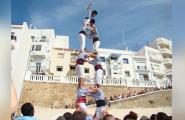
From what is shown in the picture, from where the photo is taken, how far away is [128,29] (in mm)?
3311

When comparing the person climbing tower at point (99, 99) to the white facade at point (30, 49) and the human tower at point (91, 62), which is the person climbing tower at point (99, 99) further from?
the white facade at point (30, 49)

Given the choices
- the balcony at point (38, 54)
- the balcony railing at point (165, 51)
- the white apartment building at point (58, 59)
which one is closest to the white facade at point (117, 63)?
the white apartment building at point (58, 59)

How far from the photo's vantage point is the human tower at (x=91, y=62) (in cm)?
333

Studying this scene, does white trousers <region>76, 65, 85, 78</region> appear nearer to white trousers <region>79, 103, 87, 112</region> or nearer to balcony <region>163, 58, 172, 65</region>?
white trousers <region>79, 103, 87, 112</region>

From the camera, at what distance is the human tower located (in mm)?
3334

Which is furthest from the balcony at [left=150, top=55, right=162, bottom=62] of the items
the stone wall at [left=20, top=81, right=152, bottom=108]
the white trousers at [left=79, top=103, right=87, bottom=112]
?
the white trousers at [left=79, top=103, right=87, bottom=112]

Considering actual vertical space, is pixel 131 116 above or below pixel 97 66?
below

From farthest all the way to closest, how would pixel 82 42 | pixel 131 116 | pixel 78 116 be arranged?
pixel 82 42, pixel 131 116, pixel 78 116

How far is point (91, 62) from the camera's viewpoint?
335 centimetres

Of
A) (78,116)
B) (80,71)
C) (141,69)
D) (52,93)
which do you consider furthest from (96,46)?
(78,116)

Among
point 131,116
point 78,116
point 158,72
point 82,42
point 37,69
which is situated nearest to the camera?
point 78,116

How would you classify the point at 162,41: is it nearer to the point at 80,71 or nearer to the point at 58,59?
the point at 80,71

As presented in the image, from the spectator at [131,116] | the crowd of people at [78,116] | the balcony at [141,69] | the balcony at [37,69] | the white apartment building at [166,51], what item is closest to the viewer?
the crowd of people at [78,116]
